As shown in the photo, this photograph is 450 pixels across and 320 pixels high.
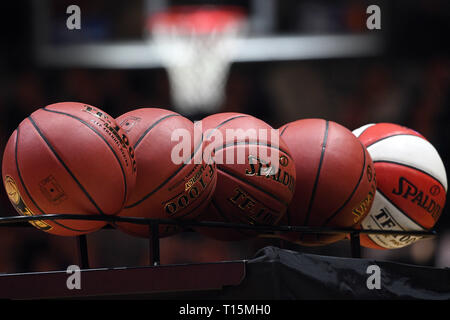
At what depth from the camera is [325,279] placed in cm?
231

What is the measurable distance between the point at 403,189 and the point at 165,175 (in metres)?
1.09

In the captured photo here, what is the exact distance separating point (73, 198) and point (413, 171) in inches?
58.1

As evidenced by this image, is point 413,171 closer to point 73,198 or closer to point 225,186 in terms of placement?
point 225,186

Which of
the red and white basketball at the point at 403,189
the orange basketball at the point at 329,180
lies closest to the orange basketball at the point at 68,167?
the orange basketball at the point at 329,180

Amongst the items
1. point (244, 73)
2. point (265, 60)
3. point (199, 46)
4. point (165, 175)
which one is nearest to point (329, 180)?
point (165, 175)

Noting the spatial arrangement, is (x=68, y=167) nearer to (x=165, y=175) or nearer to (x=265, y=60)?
(x=165, y=175)

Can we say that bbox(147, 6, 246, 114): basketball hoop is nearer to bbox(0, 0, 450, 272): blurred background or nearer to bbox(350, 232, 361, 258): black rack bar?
bbox(0, 0, 450, 272): blurred background

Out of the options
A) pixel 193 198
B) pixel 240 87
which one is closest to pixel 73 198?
pixel 193 198

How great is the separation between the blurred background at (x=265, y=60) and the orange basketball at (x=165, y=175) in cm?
517

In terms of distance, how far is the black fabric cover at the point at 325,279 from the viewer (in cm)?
220

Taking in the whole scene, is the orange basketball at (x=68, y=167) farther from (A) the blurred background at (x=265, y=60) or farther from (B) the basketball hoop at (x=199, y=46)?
(A) the blurred background at (x=265, y=60)

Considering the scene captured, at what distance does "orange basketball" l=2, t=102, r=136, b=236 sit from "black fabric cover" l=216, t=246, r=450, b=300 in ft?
1.54

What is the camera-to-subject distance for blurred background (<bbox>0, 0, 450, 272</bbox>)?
7934 millimetres
